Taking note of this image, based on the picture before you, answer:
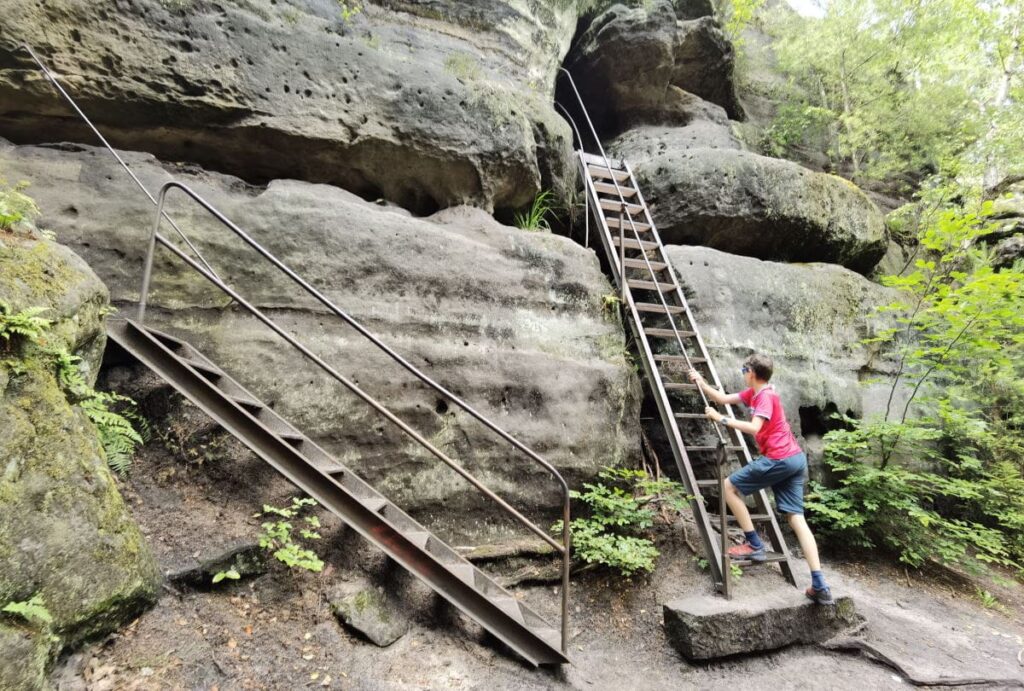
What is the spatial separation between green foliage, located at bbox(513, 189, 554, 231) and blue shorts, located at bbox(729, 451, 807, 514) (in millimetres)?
4512

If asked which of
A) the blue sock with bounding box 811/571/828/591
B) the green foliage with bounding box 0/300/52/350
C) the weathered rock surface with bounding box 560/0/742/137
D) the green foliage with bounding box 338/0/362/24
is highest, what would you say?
the weathered rock surface with bounding box 560/0/742/137

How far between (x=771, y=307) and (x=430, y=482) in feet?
19.3

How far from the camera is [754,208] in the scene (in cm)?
865

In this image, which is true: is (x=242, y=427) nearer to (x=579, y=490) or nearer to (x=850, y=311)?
(x=579, y=490)

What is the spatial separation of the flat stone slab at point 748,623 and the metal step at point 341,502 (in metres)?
1.12

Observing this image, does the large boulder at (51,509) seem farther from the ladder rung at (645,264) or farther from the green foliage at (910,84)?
the green foliage at (910,84)

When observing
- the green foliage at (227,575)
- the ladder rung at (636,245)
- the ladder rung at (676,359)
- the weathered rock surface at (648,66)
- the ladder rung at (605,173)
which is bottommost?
the green foliage at (227,575)

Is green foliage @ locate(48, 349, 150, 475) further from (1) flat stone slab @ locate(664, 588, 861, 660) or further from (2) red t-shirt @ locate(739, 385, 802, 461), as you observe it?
(2) red t-shirt @ locate(739, 385, 802, 461)

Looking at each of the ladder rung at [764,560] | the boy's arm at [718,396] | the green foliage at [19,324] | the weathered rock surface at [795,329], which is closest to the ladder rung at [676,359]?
the boy's arm at [718,396]

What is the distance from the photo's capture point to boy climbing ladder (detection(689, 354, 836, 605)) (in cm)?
459

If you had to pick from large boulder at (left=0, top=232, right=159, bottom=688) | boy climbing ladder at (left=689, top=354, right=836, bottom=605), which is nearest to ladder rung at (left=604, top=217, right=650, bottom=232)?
boy climbing ladder at (left=689, top=354, right=836, bottom=605)

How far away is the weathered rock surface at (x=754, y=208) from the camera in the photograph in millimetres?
8641

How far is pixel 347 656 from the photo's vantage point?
11.3 ft

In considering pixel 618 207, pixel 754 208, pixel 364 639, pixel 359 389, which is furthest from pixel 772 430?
pixel 754 208
